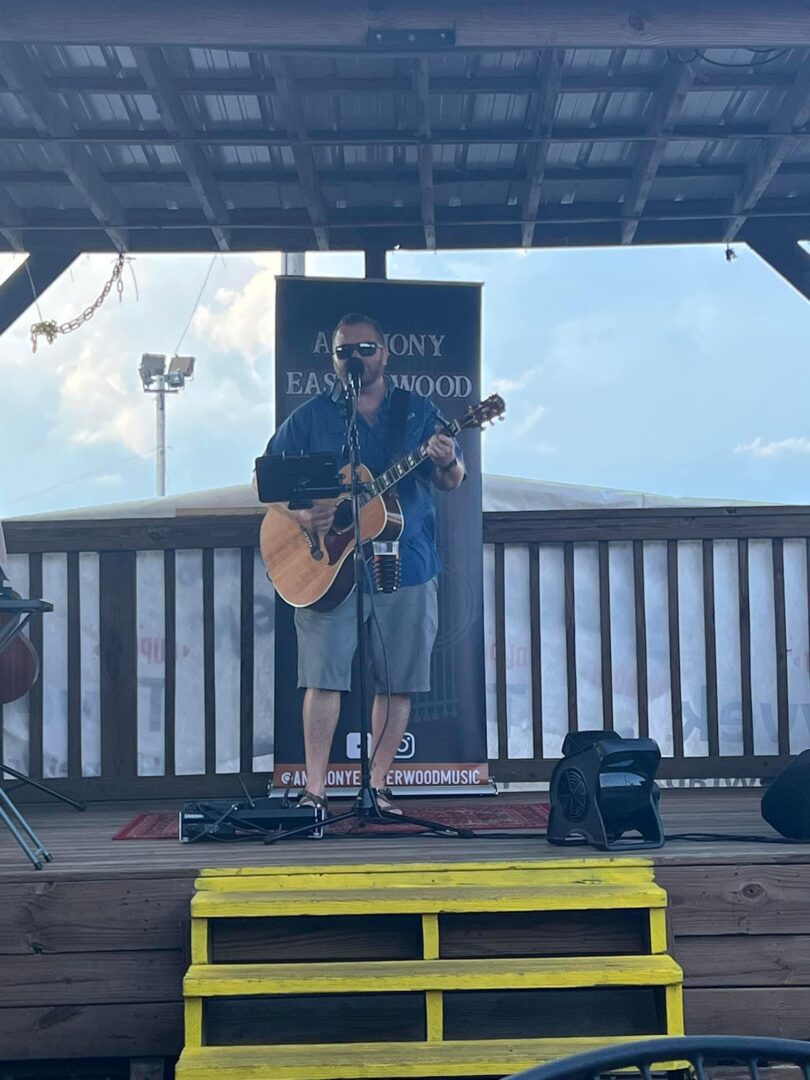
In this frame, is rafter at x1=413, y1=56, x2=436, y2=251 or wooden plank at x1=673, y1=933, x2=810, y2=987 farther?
rafter at x1=413, y1=56, x2=436, y2=251

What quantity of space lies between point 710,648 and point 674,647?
6.0 inches

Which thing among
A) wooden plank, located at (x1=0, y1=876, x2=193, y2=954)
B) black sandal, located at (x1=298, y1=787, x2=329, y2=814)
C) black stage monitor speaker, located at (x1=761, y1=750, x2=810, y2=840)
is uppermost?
black stage monitor speaker, located at (x1=761, y1=750, x2=810, y2=840)

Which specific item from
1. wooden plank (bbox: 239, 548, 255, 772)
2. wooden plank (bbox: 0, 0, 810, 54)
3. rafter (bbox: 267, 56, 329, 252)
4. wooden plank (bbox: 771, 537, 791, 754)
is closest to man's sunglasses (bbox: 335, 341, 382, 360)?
rafter (bbox: 267, 56, 329, 252)

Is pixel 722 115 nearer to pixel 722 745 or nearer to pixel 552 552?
pixel 552 552

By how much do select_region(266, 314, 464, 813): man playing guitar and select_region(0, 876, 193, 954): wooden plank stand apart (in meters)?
1.17

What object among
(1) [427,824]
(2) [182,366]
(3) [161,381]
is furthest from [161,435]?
(1) [427,824]

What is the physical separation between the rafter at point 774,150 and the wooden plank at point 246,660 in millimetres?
2537

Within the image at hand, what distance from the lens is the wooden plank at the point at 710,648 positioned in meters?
4.55

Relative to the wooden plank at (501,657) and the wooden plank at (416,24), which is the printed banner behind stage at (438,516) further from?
the wooden plank at (416,24)

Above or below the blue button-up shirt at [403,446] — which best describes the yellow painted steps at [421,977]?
below

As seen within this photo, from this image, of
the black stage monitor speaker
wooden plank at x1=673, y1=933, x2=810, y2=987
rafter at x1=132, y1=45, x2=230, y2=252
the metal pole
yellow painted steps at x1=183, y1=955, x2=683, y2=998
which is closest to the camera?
yellow painted steps at x1=183, y1=955, x2=683, y2=998

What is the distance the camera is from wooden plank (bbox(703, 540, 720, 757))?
4.55m

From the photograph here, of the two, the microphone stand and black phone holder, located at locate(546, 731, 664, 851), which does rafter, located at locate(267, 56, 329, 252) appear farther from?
black phone holder, located at locate(546, 731, 664, 851)

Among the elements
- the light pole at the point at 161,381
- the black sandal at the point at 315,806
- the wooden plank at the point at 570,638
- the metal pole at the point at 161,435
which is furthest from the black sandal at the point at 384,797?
the metal pole at the point at 161,435
